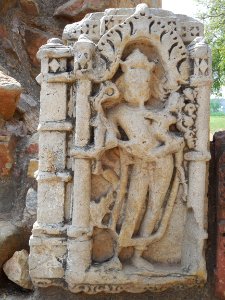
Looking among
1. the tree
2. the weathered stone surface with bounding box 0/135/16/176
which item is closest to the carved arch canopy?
the weathered stone surface with bounding box 0/135/16/176

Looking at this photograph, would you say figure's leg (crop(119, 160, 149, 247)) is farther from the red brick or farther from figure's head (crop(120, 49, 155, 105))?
the red brick

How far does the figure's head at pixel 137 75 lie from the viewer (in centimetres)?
238

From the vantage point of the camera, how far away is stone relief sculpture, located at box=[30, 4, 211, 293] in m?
2.38

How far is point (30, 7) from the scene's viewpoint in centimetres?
453

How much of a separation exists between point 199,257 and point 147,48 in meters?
Answer: 1.29

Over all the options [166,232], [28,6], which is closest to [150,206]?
[166,232]

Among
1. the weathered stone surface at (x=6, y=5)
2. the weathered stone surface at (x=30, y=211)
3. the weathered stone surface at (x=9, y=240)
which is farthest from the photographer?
the weathered stone surface at (x=6, y=5)

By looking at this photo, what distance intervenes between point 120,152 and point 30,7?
280 cm

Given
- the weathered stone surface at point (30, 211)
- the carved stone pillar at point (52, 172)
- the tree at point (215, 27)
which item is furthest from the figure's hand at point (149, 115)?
the tree at point (215, 27)

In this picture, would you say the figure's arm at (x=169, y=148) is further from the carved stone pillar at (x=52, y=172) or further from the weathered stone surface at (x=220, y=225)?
the carved stone pillar at (x=52, y=172)

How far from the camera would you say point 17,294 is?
8.93ft

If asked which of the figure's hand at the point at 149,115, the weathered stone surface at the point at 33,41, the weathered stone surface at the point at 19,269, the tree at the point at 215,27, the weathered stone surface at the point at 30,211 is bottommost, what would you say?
the weathered stone surface at the point at 19,269

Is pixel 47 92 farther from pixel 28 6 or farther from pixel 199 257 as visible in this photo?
pixel 28 6

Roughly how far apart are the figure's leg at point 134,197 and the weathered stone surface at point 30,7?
2.86 meters
